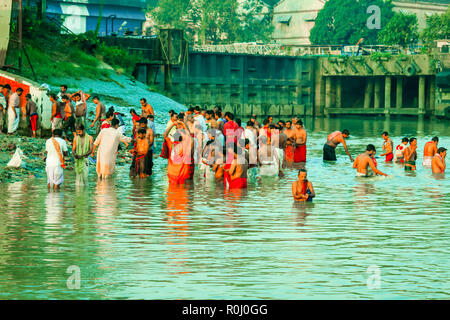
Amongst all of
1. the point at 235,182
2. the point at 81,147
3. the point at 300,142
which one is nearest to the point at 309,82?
the point at 300,142

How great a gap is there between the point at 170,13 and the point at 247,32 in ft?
29.7

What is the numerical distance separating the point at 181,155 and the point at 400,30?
6817 cm

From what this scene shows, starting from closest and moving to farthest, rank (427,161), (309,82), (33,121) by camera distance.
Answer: (427,161) < (33,121) < (309,82)

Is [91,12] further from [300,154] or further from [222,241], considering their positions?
[222,241]

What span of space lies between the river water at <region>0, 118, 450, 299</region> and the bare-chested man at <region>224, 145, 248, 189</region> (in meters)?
0.31

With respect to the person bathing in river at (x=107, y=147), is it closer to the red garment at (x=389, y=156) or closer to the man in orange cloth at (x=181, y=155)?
the man in orange cloth at (x=181, y=155)

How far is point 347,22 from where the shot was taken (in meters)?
88.0

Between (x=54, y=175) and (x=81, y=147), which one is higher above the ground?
(x=81, y=147)

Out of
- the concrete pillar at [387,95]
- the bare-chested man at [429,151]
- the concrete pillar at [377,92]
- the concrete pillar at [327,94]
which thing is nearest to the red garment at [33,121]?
the bare-chested man at [429,151]

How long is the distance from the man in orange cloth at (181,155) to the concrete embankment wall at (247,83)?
110ft

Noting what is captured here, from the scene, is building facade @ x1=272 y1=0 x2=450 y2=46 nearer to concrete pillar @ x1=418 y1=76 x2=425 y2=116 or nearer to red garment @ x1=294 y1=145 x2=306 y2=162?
concrete pillar @ x1=418 y1=76 x2=425 y2=116

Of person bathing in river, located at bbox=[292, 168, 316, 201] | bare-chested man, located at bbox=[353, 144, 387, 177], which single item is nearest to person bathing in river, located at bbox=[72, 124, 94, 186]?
person bathing in river, located at bbox=[292, 168, 316, 201]

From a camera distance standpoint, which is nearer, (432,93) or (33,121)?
(33,121)

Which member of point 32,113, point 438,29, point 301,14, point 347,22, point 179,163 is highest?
point 301,14
